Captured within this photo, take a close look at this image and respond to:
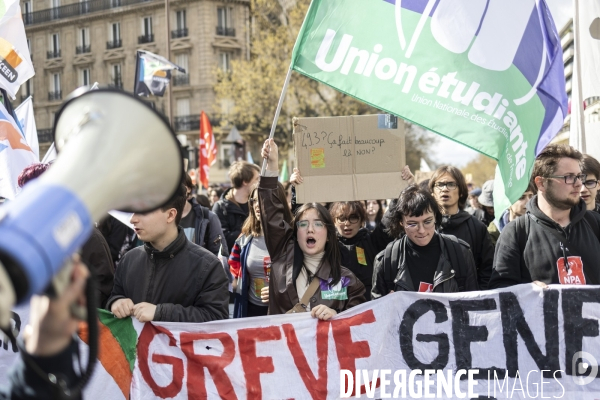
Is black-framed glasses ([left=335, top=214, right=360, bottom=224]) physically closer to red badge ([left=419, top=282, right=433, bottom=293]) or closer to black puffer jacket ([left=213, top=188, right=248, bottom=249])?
red badge ([left=419, top=282, right=433, bottom=293])

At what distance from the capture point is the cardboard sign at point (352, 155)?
15.9ft

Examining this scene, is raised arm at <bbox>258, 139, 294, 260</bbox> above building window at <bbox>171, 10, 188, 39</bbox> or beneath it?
beneath

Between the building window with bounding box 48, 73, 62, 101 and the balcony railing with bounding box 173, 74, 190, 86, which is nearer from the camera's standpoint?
the balcony railing with bounding box 173, 74, 190, 86

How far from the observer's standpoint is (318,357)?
380 centimetres

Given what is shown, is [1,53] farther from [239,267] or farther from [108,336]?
[108,336]

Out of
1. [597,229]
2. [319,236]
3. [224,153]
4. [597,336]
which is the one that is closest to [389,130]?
[319,236]

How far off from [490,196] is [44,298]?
5992mm

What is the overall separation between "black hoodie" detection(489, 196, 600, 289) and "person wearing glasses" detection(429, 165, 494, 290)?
0.42 metres

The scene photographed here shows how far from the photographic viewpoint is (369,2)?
14.0 feet

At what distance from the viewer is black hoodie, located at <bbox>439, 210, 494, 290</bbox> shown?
4.57m

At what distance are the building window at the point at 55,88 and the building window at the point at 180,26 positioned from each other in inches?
384

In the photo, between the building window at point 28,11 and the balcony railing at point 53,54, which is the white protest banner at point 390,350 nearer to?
the balcony railing at point 53,54

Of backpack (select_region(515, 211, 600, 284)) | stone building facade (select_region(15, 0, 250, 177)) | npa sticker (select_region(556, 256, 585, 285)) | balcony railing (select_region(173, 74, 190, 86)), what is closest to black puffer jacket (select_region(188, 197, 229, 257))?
backpack (select_region(515, 211, 600, 284))

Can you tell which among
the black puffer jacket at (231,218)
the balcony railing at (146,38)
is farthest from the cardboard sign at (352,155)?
the balcony railing at (146,38)
